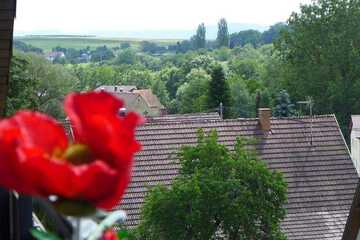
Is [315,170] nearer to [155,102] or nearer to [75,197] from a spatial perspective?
[75,197]

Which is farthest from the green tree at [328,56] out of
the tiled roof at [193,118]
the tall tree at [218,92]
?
the tiled roof at [193,118]

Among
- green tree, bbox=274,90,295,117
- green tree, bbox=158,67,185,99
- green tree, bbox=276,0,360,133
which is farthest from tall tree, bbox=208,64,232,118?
green tree, bbox=158,67,185,99

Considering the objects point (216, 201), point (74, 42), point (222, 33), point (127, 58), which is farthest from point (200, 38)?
point (216, 201)

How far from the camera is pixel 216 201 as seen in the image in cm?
1259

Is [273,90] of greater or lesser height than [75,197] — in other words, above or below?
below

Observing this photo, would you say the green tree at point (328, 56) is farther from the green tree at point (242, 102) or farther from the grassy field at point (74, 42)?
the grassy field at point (74, 42)

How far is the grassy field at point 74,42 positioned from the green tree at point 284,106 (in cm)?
12012

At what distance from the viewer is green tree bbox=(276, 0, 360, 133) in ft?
120

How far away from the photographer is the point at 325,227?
55.1 feet

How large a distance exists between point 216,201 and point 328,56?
25317 mm

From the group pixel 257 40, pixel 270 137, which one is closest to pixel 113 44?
pixel 257 40

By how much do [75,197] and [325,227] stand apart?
1622cm

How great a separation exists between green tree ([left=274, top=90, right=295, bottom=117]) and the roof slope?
590 inches

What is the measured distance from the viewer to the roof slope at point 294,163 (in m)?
16.7
